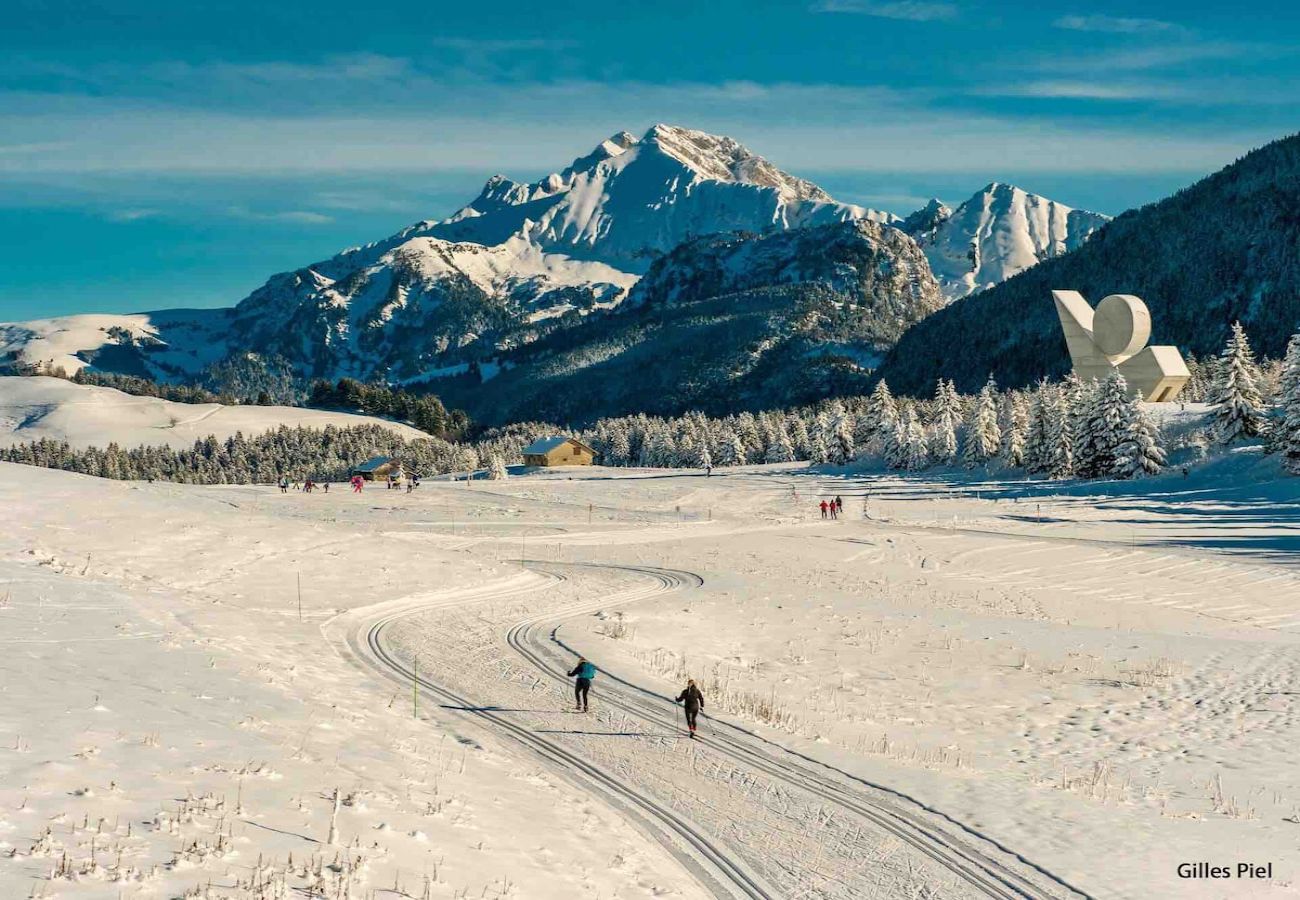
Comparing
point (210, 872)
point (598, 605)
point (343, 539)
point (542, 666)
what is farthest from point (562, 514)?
point (210, 872)

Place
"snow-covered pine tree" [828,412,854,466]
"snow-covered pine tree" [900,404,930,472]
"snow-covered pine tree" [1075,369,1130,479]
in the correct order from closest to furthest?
"snow-covered pine tree" [1075,369,1130,479] < "snow-covered pine tree" [900,404,930,472] < "snow-covered pine tree" [828,412,854,466]

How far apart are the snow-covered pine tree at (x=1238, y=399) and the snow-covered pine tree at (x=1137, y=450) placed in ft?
22.6

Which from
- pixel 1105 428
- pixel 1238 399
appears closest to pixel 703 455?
pixel 1105 428

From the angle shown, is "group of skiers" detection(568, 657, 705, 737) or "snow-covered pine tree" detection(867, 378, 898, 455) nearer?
"group of skiers" detection(568, 657, 705, 737)

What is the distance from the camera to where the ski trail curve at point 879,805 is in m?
12.7

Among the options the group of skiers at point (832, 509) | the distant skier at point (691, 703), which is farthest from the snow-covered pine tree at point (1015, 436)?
the distant skier at point (691, 703)

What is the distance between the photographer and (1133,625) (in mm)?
31969

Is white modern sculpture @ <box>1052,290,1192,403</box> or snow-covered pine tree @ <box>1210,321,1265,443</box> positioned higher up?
white modern sculpture @ <box>1052,290,1192,403</box>

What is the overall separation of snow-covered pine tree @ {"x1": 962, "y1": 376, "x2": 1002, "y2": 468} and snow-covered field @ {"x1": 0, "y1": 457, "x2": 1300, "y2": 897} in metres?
46.6

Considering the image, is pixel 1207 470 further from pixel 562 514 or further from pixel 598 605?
pixel 598 605

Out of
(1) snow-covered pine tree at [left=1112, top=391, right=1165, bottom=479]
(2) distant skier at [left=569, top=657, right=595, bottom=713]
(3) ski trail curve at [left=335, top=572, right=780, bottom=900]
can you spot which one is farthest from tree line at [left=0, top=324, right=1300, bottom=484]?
A: (3) ski trail curve at [left=335, top=572, right=780, bottom=900]

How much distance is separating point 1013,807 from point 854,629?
1519 centimetres

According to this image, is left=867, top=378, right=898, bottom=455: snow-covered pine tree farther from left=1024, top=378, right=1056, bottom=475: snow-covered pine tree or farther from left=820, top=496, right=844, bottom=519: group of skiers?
left=820, top=496, right=844, bottom=519: group of skiers

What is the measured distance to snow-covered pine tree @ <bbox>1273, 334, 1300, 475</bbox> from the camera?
58625 mm
